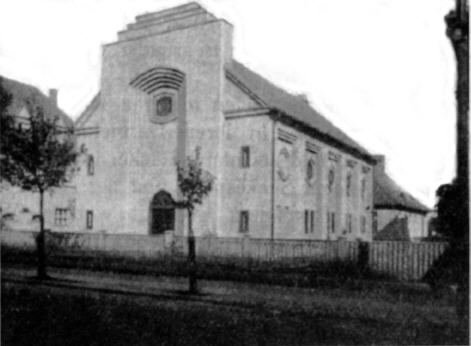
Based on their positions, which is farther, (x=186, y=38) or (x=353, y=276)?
(x=186, y=38)

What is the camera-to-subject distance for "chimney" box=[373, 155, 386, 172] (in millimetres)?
5174

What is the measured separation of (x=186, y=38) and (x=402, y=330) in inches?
235

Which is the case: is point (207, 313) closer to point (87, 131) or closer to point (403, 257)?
point (403, 257)

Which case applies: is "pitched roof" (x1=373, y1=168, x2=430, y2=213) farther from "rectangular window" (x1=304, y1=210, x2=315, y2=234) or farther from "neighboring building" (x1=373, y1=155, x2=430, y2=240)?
"rectangular window" (x1=304, y1=210, x2=315, y2=234)

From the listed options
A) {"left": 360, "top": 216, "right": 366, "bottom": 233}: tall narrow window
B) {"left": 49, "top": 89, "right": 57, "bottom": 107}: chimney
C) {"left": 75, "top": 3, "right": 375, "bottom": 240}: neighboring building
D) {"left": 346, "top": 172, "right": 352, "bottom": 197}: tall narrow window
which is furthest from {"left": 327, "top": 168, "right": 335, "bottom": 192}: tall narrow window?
{"left": 49, "top": 89, "right": 57, "bottom": 107}: chimney

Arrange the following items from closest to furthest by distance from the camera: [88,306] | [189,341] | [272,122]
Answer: [189,341] → [88,306] → [272,122]

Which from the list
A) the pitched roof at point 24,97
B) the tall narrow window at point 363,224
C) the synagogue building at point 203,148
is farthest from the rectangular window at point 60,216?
the tall narrow window at point 363,224

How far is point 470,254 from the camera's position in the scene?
14.2ft

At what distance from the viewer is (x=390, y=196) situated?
218 inches

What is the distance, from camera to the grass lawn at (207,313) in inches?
199

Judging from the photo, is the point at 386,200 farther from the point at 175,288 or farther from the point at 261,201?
the point at 261,201

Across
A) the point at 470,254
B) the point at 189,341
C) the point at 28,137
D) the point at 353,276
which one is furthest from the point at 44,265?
the point at 470,254

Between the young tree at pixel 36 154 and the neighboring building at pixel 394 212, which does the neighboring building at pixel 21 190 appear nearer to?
the young tree at pixel 36 154

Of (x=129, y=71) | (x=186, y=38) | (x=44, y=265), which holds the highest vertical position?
(x=186, y=38)
